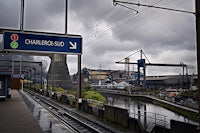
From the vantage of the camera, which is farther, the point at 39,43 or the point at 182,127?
the point at 39,43

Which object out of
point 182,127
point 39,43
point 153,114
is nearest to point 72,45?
point 39,43

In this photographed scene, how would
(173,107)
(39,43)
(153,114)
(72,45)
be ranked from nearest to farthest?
1. (39,43)
2. (72,45)
3. (153,114)
4. (173,107)

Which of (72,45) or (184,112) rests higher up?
(72,45)

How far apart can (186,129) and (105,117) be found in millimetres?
8088

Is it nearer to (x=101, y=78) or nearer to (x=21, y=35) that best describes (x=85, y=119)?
(x=21, y=35)

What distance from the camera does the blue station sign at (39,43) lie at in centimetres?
972

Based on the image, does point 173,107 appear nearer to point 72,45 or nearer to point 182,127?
point 182,127

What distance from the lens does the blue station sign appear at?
9716 mm

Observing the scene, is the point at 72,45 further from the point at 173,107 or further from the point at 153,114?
the point at 173,107

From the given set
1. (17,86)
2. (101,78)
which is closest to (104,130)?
(17,86)

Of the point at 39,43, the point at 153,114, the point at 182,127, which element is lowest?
the point at 153,114

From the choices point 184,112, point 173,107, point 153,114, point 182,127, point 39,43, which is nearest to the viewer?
point 182,127

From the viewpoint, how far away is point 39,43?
10.1 metres

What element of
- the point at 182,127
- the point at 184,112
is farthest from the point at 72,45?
the point at 184,112
